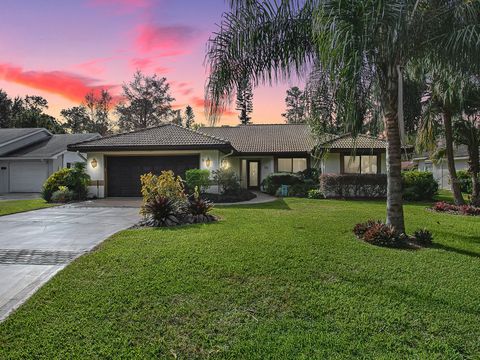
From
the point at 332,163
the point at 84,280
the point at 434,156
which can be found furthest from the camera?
the point at 332,163

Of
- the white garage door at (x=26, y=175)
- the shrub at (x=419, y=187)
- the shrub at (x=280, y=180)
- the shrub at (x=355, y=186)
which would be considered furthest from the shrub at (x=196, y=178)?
the white garage door at (x=26, y=175)

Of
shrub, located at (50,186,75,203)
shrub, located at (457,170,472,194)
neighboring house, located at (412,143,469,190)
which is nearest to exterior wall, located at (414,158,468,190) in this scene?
neighboring house, located at (412,143,469,190)

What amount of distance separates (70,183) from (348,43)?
16.8 meters

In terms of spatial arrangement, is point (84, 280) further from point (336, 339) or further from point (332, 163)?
point (332, 163)

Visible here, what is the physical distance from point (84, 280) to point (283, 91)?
242 inches

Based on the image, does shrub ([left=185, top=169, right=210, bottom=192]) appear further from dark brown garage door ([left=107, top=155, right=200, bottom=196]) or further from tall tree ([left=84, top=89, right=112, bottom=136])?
tall tree ([left=84, top=89, right=112, bottom=136])

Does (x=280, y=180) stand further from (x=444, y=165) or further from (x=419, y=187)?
(x=444, y=165)

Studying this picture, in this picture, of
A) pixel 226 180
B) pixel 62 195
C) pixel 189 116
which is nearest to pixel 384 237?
pixel 226 180

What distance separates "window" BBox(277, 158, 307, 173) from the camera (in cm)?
2423

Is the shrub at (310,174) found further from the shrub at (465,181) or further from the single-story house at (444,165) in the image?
the shrub at (465,181)

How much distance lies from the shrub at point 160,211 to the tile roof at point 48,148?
19528 mm

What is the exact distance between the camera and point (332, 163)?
22094mm

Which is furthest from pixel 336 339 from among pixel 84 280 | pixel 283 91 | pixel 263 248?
pixel 283 91

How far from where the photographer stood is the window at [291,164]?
2423 centimetres
